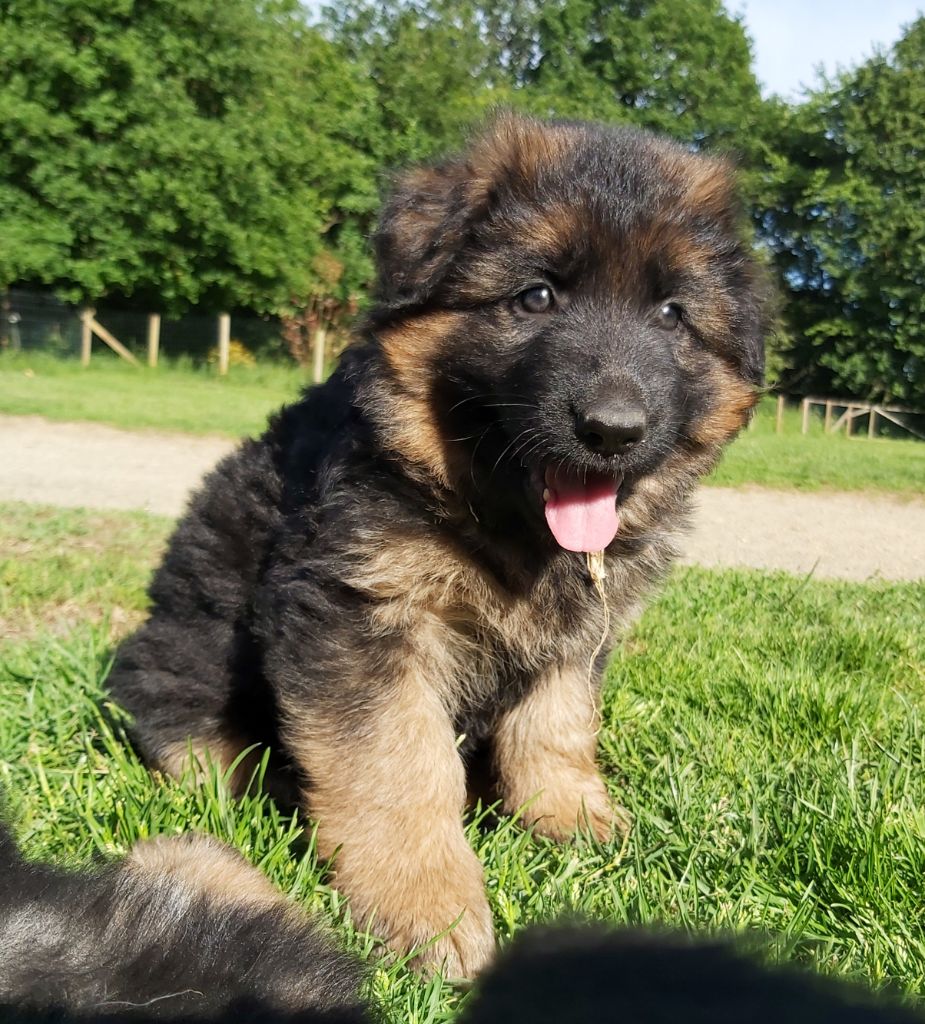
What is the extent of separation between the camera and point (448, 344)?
241 centimetres

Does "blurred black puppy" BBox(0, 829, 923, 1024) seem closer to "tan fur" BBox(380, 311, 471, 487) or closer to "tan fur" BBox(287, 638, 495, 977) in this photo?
"tan fur" BBox(287, 638, 495, 977)

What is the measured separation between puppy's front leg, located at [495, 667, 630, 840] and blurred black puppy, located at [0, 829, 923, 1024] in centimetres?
141

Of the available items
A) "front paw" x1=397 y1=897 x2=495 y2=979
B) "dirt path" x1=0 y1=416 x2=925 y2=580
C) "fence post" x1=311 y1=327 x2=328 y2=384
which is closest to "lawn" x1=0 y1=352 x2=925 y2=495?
"dirt path" x1=0 y1=416 x2=925 y2=580

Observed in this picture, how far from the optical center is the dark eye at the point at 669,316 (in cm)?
246

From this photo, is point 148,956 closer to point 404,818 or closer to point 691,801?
point 404,818

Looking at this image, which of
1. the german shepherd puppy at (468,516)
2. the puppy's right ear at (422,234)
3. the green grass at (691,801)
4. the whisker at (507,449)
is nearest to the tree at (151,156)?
the green grass at (691,801)

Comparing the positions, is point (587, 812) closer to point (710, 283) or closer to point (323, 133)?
point (710, 283)

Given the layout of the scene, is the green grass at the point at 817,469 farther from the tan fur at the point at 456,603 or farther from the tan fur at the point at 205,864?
the tan fur at the point at 205,864

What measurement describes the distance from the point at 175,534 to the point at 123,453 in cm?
762

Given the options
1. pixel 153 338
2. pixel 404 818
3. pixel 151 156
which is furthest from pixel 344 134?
pixel 404 818

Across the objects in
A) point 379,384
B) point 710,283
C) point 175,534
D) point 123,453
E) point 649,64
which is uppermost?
point 649,64

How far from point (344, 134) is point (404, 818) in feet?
115

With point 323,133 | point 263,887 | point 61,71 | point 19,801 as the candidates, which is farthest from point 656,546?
point 323,133

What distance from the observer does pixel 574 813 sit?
2.67 meters
